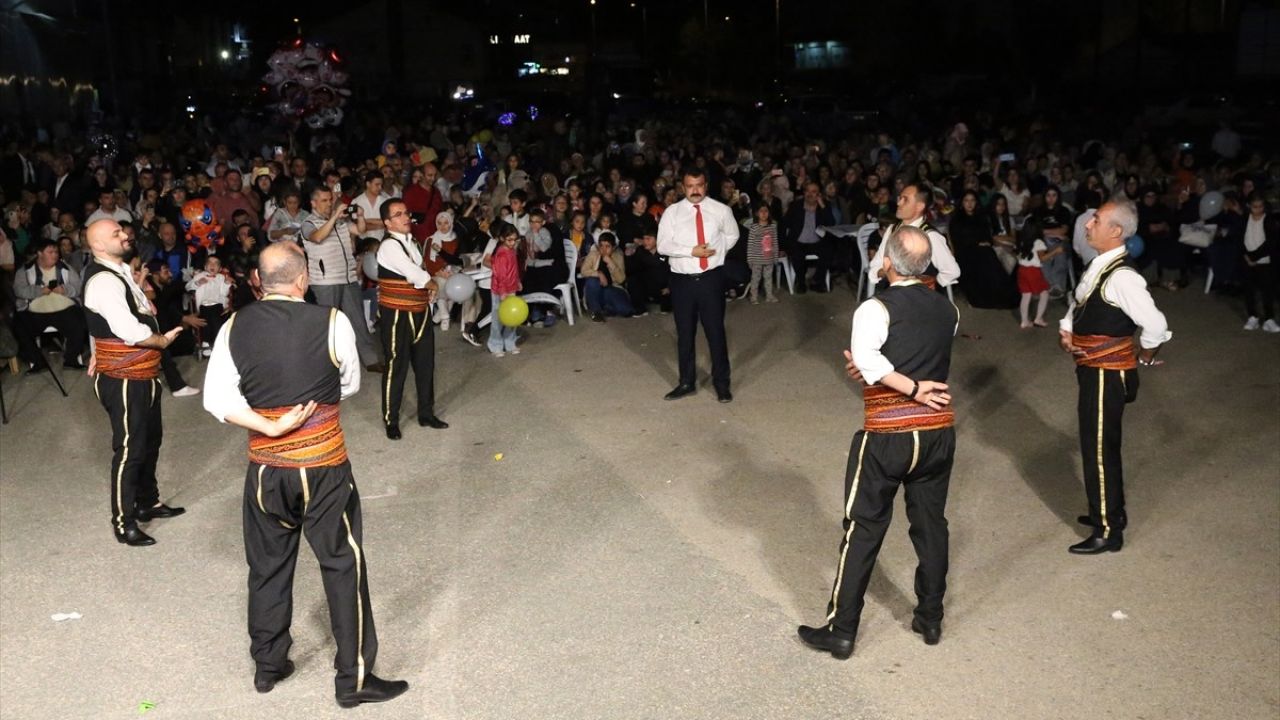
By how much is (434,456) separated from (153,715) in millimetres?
3309

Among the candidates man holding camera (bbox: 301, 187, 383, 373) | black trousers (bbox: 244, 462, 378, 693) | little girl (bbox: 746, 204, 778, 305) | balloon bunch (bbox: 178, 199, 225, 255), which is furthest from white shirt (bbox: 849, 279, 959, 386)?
balloon bunch (bbox: 178, 199, 225, 255)

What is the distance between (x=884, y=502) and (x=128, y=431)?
3816 mm

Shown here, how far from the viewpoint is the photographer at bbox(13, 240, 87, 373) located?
10.2 m

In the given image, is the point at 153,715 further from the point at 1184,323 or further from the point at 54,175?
the point at 54,175

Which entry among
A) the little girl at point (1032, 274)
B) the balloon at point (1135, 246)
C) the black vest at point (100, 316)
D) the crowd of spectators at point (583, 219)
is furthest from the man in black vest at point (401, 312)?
the balloon at point (1135, 246)

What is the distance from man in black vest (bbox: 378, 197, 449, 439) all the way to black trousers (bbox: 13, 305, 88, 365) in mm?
3653

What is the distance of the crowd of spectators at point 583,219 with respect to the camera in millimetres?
10539

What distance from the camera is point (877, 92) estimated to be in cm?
4403

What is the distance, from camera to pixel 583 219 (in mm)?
12461

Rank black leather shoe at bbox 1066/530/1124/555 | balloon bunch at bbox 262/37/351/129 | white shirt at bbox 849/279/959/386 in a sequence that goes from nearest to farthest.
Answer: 1. white shirt at bbox 849/279/959/386
2. black leather shoe at bbox 1066/530/1124/555
3. balloon bunch at bbox 262/37/351/129

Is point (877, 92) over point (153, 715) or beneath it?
over

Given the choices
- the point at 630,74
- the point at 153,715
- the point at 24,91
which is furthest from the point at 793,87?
the point at 153,715

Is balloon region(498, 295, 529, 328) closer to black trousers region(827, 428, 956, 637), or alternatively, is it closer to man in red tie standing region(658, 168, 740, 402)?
man in red tie standing region(658, 168, 740, 402)

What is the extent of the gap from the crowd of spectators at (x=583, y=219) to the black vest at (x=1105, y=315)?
15.2 feet
